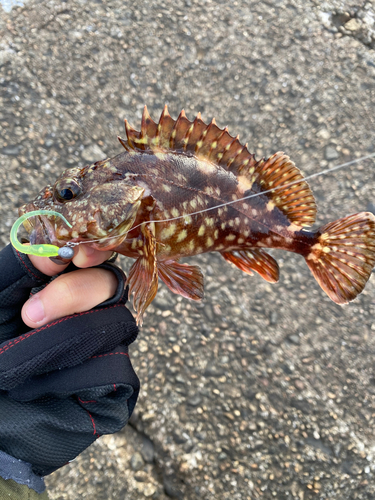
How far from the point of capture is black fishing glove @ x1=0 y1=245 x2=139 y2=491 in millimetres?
1644

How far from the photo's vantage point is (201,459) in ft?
8.16

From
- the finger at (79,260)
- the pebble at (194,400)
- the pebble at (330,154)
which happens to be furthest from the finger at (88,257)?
the pebble at (330,154)

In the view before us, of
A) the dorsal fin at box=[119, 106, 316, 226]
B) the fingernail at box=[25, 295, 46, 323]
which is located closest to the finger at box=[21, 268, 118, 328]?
the fingernail at box=[25, 295, 46, 323]

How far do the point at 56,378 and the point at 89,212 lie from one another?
76cm

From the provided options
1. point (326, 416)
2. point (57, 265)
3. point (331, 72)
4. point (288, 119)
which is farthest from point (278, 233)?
point (331, 72)

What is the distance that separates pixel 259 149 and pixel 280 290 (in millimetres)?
1240

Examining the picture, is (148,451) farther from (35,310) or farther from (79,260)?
(79,260)

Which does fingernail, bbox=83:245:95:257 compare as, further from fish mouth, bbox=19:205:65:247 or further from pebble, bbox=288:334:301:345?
pebble, bbox=288:334:301:345

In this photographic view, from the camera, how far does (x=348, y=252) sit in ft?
6.19

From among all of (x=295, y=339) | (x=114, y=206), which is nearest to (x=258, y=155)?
(x=295, y=339)

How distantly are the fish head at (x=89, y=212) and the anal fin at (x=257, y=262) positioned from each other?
0.61 meters

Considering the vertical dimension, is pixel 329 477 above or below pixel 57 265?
below

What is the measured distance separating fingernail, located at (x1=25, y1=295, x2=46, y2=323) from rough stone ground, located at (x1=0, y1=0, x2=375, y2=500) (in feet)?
3.86

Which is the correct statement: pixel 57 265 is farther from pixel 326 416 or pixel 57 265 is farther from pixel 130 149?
pixel 326 416
